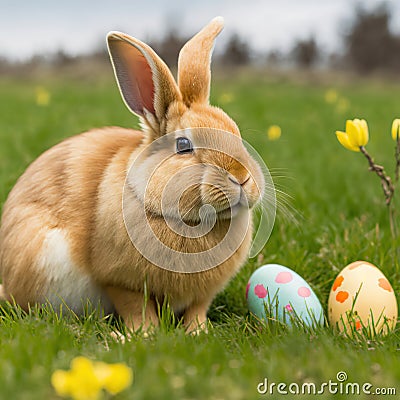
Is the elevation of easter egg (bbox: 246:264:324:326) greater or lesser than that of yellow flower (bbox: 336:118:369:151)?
lesser

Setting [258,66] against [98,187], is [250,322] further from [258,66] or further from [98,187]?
[258,66]

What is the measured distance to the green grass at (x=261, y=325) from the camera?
198 centimetres

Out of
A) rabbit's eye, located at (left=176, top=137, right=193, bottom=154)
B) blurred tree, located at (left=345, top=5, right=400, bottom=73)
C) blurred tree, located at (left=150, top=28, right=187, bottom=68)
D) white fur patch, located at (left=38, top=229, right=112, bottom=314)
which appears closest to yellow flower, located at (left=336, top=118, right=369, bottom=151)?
rabbit's eye, located at (left=176, top=137, right=193, bottom=154)

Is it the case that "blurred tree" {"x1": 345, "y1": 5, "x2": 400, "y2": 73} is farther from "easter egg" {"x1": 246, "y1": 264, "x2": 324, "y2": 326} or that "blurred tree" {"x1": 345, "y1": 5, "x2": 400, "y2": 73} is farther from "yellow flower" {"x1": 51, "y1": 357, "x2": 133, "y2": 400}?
"yellow flower" {"x1": 51, "y1": 357, "x2": 133, "y2": 400}

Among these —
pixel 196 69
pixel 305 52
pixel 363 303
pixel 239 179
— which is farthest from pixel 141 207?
pixel 305 52

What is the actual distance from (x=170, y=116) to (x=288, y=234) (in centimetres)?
141

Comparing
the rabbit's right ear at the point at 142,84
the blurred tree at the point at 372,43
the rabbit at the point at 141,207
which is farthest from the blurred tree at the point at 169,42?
the rabbit's right ear at the point at 142,84

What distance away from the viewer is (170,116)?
2732mm

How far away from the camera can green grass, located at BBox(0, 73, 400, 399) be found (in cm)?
198

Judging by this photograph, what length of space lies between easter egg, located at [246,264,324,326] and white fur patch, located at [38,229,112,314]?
0.71 metres

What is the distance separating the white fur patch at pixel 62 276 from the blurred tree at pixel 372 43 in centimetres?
2197

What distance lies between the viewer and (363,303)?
9.21 ft

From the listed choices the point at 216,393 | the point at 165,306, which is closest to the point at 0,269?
the point at 165,306

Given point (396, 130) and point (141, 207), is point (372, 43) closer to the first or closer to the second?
point (396, 130)
